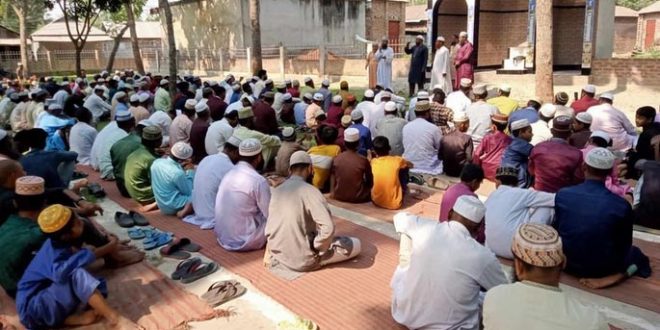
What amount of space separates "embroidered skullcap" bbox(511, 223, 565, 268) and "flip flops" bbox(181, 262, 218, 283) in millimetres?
2695

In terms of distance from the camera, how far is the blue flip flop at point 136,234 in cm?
500

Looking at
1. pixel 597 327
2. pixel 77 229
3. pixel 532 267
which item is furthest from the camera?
pixel 77 229

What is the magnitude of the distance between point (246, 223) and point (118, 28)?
4619 cm

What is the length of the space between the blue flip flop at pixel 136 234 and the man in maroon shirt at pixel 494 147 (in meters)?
3.91

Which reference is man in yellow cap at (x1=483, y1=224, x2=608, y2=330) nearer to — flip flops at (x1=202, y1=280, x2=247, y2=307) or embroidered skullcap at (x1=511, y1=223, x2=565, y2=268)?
embroidered skullcap at (x1=511, y1=223, x2=565, y2=268)

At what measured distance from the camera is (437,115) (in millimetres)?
7695

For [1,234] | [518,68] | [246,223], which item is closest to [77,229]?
[1,234]

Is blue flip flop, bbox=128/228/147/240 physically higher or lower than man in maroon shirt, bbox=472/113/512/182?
lower

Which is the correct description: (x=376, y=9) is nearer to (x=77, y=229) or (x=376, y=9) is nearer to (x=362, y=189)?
(x=362, y=189)

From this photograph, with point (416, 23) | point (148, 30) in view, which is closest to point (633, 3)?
point (416, 23)

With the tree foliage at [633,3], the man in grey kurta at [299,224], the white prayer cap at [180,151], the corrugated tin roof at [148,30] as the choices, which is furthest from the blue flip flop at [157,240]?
the tree foliage at [633,3]

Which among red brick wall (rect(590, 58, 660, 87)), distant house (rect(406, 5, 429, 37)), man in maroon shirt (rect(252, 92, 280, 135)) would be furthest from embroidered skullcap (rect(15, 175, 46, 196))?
distant house (rect(406, 5, 429, 37))

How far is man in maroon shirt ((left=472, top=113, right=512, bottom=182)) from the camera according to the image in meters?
6.16

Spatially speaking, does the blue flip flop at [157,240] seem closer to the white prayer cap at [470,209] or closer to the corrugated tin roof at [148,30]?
the white prayer cap at [470,209]
